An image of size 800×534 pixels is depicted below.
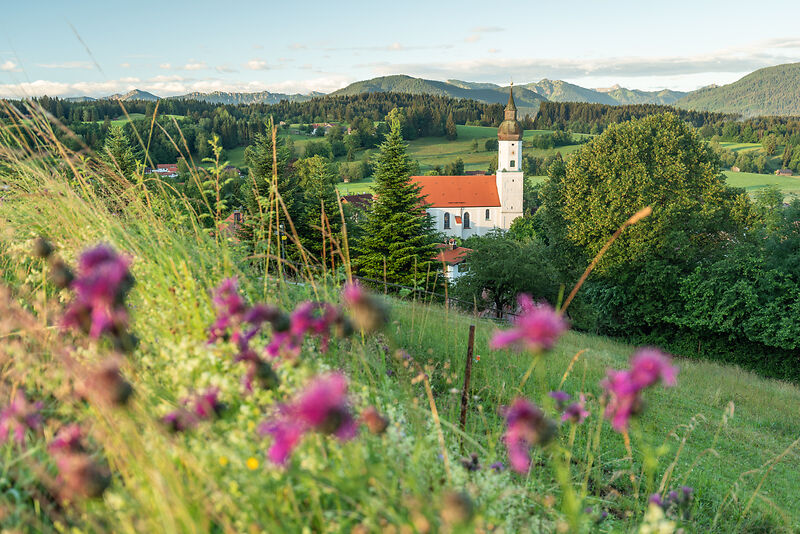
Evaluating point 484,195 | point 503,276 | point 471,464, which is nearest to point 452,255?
point 503,276

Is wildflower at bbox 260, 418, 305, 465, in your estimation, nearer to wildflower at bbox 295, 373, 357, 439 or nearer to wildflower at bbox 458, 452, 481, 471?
wildflower at bbox 295, 373, 357, 439

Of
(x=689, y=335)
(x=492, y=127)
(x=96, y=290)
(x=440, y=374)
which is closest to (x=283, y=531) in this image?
(x=96, y=290)

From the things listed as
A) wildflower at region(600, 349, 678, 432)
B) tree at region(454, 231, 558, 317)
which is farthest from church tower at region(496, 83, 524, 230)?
wildflower at region(600, 349, 678, 432)

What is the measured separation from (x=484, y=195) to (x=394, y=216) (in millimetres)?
41732

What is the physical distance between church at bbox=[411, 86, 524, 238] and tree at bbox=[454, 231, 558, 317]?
41.0m

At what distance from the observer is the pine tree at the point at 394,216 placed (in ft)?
81.9

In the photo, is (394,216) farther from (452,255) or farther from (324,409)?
(324,409)

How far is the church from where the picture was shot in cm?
6347

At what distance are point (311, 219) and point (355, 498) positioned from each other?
2502 centimetres

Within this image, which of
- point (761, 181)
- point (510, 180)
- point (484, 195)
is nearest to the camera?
point (510, 180)

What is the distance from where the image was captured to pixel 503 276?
68.5 feet

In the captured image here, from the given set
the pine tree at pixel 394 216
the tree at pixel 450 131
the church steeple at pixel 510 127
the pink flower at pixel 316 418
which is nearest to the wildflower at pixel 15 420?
the pink flower at pixel 316 418

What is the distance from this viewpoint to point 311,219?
26.1 m

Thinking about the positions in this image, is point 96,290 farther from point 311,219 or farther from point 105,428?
point 311,219
